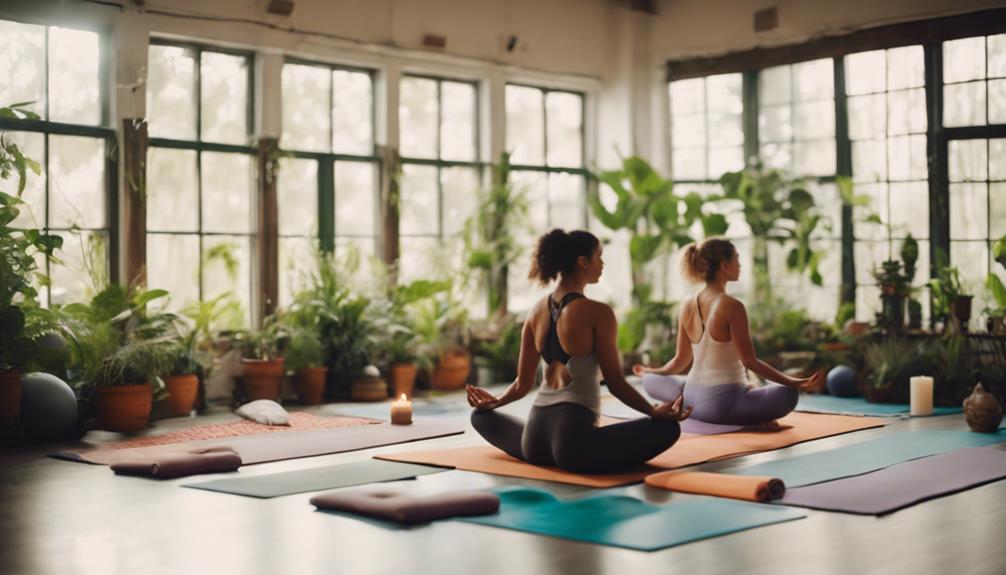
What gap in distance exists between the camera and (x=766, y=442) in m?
6.33

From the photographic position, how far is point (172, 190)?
29.1ft

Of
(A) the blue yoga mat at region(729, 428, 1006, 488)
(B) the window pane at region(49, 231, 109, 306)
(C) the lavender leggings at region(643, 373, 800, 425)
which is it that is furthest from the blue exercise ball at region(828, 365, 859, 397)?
(B) the window pane at region(49, 231, 109, 306)

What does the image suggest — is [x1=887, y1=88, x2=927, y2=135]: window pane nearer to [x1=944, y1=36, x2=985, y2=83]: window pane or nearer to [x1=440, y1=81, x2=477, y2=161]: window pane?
[x1=944, y1=36, x2=985, y2=83]: window pane

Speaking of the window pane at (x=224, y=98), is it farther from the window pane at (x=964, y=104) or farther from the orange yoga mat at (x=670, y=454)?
the window pane at (x=964, y=104)

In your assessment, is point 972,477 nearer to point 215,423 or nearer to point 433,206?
point 215,423

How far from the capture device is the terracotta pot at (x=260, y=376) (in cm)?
867

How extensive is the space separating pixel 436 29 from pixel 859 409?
4777 mm

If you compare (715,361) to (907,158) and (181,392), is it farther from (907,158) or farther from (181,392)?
(907,158)

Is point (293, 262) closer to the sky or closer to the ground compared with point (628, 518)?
closer to the sky

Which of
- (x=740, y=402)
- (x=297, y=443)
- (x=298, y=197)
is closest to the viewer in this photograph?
(x=297, y=443)

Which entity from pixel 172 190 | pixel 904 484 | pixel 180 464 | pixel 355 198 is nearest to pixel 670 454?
pixel 904 484

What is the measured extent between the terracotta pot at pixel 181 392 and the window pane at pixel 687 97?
5.63 metres

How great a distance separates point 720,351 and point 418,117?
4.54m

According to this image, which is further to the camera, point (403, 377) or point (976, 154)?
point (976, 154)
